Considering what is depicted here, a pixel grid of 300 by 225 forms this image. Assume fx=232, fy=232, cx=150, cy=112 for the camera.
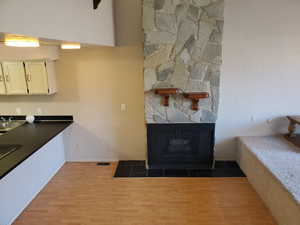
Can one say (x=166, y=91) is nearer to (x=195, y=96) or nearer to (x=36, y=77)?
(x=195, y=96)

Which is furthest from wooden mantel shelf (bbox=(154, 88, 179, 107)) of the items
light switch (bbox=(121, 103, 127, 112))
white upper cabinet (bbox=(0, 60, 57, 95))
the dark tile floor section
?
white upper cabinet (bbox=(0, 60, 57, 95))

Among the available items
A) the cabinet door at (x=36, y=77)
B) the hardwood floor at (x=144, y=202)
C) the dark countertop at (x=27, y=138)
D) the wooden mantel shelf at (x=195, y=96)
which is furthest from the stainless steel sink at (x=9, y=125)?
the wooden mantel shelf at (x=195, y=96)

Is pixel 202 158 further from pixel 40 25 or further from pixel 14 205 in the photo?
pixel 40 25

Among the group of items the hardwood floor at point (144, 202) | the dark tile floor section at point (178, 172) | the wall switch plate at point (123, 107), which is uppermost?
the wall switch plate at point (123, 107)

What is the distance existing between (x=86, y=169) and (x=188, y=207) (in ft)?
6.88

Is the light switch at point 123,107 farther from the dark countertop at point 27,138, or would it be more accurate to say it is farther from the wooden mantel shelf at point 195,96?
the wooden mantel shelf at point 195,96

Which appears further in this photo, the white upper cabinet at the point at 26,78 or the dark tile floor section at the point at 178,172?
the dark tile floor section at the point at 178,172

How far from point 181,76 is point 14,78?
9.40ft

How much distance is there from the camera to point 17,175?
313 cm

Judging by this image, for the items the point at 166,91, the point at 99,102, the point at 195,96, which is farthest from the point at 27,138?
the point at 195,96

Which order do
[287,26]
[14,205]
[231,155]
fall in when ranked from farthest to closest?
[231,155] < [287,26] < [14,205]

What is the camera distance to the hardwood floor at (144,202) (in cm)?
306

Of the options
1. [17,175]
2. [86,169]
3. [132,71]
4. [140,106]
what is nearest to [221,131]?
[140,106]

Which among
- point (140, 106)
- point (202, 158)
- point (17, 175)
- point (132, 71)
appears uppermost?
point (132, 71)
